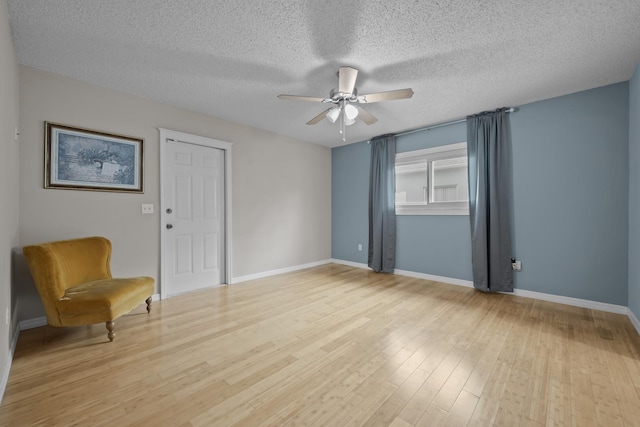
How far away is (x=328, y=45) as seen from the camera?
7.24ft

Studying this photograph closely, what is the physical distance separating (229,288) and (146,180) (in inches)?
73.3

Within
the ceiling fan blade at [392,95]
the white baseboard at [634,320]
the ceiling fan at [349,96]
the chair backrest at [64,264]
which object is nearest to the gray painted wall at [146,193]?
the chair backrest at [64,264]

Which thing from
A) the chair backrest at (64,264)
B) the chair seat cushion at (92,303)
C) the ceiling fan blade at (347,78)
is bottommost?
the chair seat cushion at (92,303)

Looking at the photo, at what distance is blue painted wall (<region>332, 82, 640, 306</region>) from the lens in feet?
9.48

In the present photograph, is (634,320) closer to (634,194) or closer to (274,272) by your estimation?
(634,194)

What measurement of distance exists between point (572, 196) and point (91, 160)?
562cm

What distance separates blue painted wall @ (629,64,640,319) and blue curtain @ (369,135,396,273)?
2.78 metres

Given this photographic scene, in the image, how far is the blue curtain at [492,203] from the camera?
3.54m

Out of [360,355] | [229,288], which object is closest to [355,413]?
[360,355]

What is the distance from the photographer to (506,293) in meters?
3.58

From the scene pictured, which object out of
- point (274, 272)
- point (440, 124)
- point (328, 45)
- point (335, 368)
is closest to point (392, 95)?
point (328, 45)

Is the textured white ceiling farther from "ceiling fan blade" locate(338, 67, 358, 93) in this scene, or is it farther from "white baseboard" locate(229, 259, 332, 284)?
"white baseboard" locate(229, 259, 332, 284)

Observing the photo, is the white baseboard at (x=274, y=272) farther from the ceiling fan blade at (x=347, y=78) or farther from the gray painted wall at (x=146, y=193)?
the ceiling fan blade at (x=347, y=78)

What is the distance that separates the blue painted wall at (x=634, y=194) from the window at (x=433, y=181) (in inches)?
63.7
